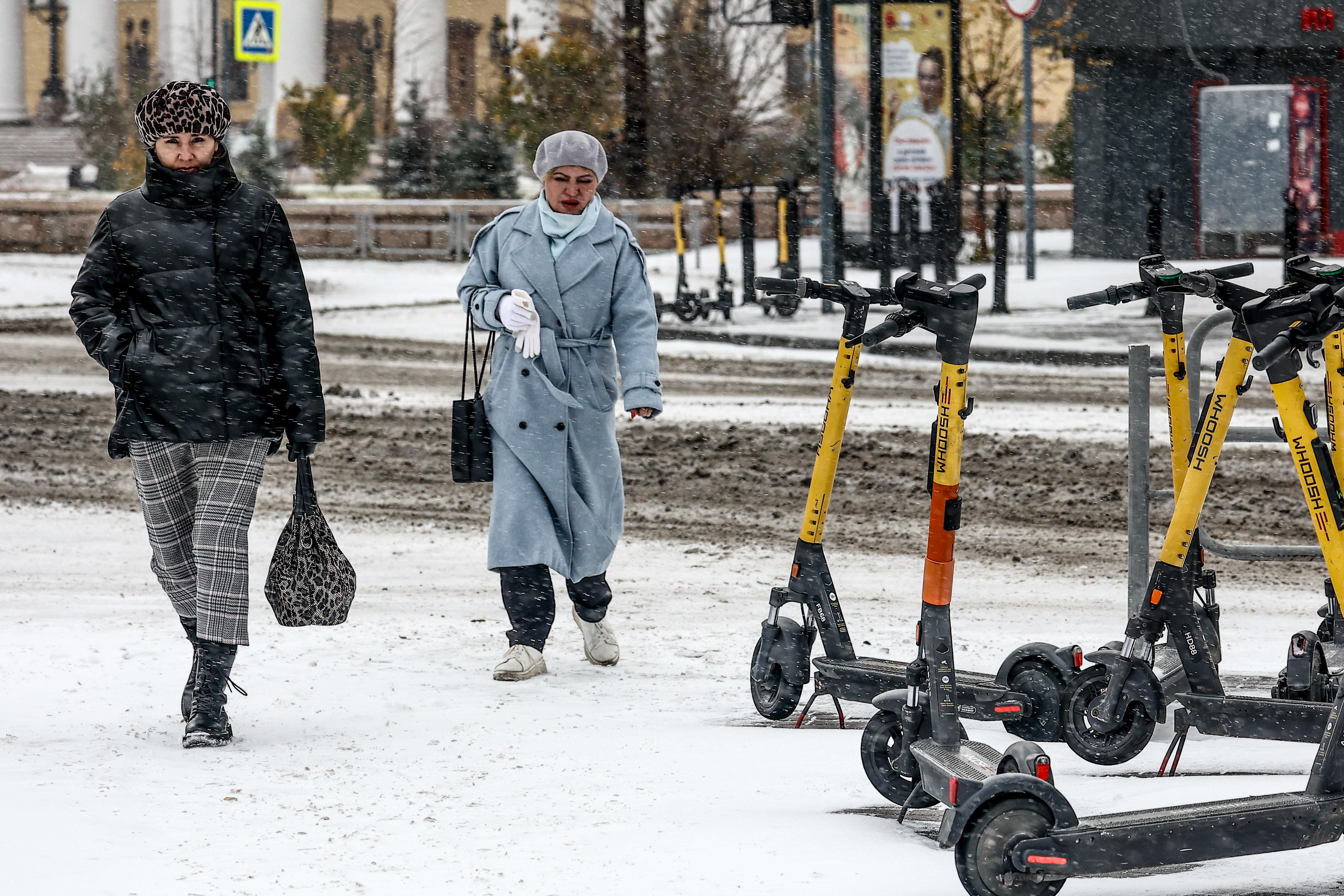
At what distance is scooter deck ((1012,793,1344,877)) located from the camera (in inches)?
135

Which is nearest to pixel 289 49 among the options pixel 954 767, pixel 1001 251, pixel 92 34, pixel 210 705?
pixel 92 34

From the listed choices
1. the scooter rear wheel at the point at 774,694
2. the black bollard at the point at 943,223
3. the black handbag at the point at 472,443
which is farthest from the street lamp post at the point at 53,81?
the scooter rear wheel at the point at 774,694

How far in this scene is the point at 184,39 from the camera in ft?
146

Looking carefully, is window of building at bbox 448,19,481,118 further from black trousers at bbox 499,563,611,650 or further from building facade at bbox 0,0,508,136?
black trousers at bbox 499,563,611,650

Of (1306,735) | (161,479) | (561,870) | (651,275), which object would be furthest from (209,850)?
(651,275)

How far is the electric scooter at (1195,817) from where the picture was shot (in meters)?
3.45

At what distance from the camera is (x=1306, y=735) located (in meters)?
4.43

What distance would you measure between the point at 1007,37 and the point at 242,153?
47.8 feet

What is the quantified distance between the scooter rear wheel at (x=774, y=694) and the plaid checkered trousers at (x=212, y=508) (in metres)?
1.49

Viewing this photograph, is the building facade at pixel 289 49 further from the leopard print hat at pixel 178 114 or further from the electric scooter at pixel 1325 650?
the electric scooter at pixel 1325 650

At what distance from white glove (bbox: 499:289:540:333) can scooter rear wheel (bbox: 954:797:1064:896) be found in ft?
8.37

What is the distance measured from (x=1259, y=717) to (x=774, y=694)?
137cm

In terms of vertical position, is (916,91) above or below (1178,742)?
above

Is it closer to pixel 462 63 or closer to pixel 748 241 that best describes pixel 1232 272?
pixel 748 241
